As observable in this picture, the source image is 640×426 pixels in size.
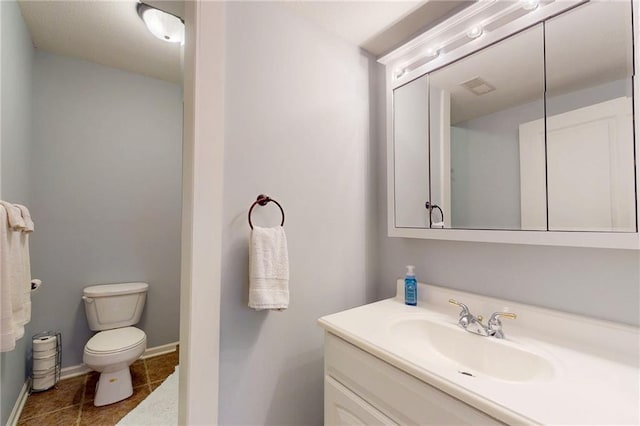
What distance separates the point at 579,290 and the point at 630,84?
64 cm

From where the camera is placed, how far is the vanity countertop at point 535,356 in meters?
0.57

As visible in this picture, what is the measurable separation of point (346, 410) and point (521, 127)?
1.21 meters

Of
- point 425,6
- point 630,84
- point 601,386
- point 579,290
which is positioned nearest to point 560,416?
point 601,386

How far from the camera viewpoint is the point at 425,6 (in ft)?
4.07

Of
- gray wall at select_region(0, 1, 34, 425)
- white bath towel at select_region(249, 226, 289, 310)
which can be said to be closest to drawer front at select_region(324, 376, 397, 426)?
white bath towel at select_region(249, 226, 289, 310)

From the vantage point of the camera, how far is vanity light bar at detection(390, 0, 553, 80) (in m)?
0.99

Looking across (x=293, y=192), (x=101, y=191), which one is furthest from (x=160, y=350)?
(x=293, y=192)

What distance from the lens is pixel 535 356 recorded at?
2.62 ft

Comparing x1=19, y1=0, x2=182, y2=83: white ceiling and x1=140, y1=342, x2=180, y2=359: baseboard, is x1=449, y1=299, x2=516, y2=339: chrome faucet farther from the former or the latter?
x1=140, y1=342, x2=180, y2=359: baseboard

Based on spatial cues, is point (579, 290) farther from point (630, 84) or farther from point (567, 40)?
point (567, 40)

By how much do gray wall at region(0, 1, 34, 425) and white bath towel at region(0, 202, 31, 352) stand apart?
Answer: 30 centimetres

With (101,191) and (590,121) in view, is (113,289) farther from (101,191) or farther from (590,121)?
(590,121)

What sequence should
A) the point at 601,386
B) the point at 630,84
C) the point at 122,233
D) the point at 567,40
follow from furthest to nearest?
the point at 122,233, the point at 567,40, the point at 630,84, the point at 601,386

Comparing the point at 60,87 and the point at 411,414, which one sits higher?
the point at 60,87
